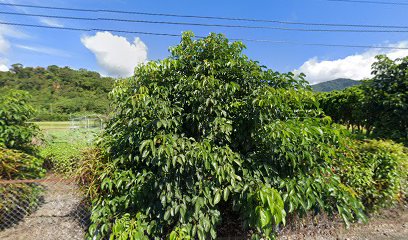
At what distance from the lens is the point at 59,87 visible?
2060 inches

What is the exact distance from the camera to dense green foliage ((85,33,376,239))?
6.33 ft

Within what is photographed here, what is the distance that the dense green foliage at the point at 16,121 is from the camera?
9.04ft

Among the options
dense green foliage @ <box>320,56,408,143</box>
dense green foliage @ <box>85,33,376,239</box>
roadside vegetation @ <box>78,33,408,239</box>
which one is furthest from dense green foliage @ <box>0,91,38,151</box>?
dense green foliage @ <box>320,56,408,143</box>

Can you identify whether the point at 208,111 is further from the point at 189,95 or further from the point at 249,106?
the point at 249,106

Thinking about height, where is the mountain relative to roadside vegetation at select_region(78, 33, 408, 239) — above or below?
above

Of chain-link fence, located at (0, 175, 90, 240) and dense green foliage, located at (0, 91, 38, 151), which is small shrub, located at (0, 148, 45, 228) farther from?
dense green foliage, located at (0, 91, 38, 151)

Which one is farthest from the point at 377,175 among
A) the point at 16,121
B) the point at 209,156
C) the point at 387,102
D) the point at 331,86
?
the point at 331,86

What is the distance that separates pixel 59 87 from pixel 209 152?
205ft

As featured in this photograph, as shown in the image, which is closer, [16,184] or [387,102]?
[16,184]

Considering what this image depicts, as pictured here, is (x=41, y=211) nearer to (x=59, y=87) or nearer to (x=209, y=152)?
(x=209, y=152)

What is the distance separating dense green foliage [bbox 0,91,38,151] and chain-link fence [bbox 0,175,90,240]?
0.61 meters

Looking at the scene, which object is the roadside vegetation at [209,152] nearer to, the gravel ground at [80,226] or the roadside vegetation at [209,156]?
the roadside vegetation at [209,156]

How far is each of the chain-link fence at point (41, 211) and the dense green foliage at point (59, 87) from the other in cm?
3842

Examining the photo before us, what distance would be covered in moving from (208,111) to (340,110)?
22.3 feet
